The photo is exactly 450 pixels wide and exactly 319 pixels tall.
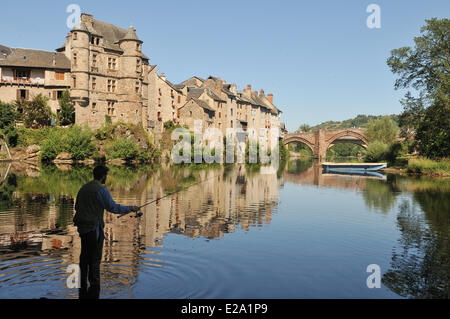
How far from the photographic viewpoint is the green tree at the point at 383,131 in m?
83.1

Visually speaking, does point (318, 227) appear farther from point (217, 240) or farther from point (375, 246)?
point (217, 240)

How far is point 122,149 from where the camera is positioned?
56125mm

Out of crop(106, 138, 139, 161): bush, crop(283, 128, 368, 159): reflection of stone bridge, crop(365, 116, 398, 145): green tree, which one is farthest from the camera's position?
crop(283, 128, 368, 159): reflection of stone bridge

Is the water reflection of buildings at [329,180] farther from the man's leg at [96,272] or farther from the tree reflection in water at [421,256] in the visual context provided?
the man's leg at [96,272]

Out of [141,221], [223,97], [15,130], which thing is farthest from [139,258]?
[223,97]

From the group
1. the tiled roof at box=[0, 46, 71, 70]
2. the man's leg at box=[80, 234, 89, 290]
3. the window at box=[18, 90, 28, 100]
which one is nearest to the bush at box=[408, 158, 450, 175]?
the man's leg at box=[80, 234, 89, 290]

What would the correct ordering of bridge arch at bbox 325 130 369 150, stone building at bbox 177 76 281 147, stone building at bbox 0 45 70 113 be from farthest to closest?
bridge arch at bbox 325 130 369 150 → stone building at bbox 177 76 281 147 → stone building at bbox 0 45 70 113

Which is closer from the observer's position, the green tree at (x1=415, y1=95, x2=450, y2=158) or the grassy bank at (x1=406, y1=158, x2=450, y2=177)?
the green tree at (x1=415, y1=95, x2=450, y2=158)

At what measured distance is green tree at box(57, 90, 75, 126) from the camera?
193 feet

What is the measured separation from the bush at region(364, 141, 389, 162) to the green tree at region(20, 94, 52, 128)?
167 ft

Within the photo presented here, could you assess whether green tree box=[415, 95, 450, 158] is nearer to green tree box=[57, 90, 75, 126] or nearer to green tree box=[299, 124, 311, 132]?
green tree box=[57, 90, 75, 126]

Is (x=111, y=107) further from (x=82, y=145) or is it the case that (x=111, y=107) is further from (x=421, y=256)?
(x=421, y=256)

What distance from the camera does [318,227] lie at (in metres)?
16.9

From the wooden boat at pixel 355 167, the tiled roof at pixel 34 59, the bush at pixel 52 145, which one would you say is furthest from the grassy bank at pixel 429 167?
the tiled roof at pixel 34 59
